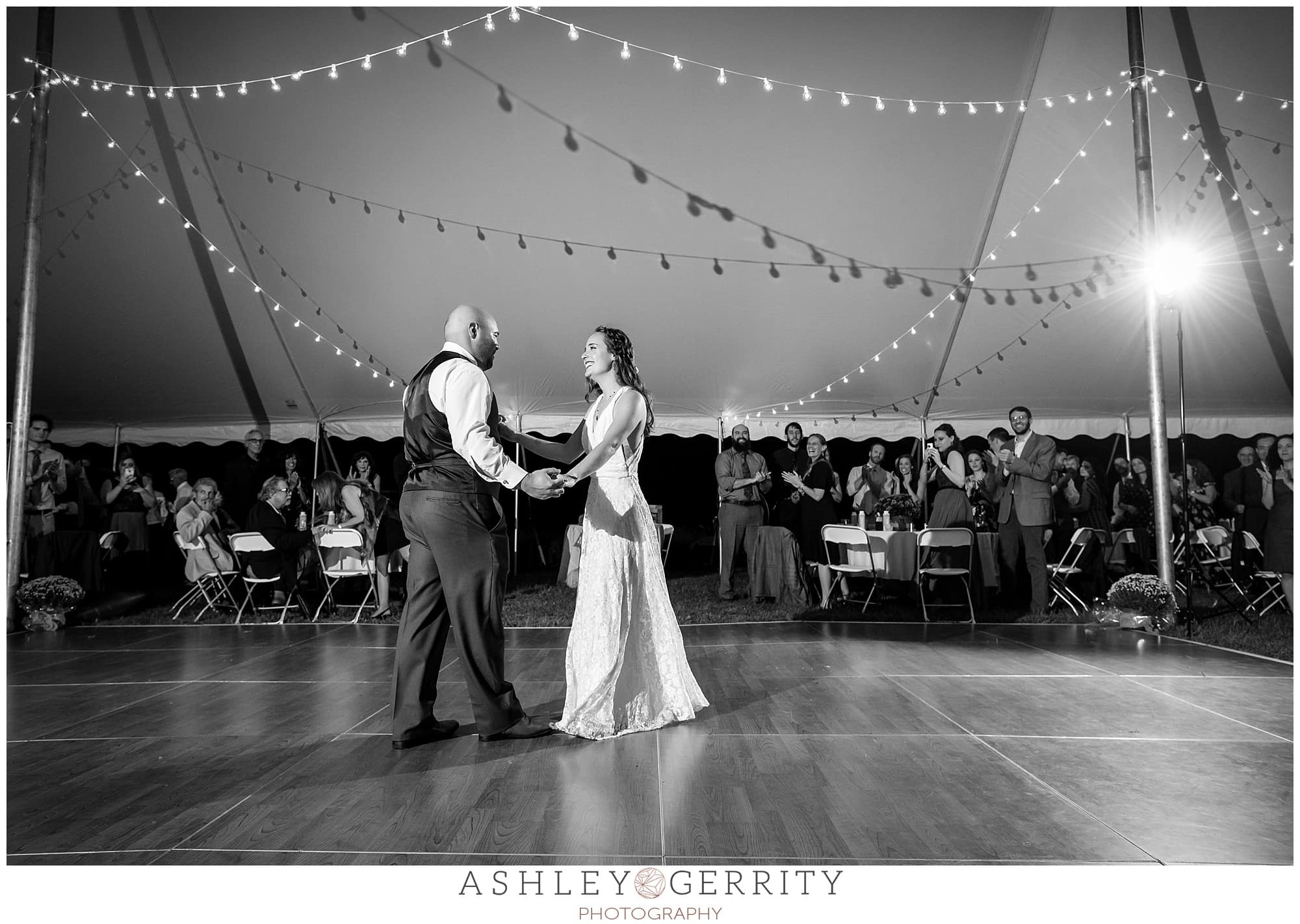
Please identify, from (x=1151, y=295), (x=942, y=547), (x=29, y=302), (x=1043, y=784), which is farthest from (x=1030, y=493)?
(x=29, y=302)

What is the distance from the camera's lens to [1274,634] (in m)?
5.14

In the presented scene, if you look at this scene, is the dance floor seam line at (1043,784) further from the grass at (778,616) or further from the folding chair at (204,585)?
the folding chair at (204,585)

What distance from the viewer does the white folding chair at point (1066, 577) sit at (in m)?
6.66

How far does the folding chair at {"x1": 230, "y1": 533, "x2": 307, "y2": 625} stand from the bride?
A: 4.14 meters

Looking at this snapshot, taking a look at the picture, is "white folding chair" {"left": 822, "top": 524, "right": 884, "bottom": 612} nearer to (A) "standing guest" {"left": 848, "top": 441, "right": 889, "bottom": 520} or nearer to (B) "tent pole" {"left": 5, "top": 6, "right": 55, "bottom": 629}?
(A) "standing guest" {"left": 848, "top": 441, "right": 889, "bottom": 520}

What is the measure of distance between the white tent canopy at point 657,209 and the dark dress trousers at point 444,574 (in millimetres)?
4512

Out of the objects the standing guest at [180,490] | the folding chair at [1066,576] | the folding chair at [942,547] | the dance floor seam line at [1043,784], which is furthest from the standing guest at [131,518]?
the folding chair at [1066,576]

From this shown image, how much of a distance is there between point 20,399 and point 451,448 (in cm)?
473

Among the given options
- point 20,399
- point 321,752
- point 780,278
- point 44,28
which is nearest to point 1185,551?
point 780,278

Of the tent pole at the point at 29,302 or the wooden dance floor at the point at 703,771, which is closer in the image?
the wooden dance floor at the point at 703,771

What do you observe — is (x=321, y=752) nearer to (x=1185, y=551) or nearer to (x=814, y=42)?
(x=1185, y=551)

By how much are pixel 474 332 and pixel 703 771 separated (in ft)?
5.06

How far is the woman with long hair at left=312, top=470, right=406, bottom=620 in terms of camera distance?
21.7ft

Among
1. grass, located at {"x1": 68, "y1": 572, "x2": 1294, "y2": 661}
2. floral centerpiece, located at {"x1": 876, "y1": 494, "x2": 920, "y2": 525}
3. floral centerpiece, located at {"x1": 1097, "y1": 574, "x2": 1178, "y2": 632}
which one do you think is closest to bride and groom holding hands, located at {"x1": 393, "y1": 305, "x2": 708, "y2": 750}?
grass, located at {"x1": 68, "y1": 572, "x2": 1294, "y2": 661}
